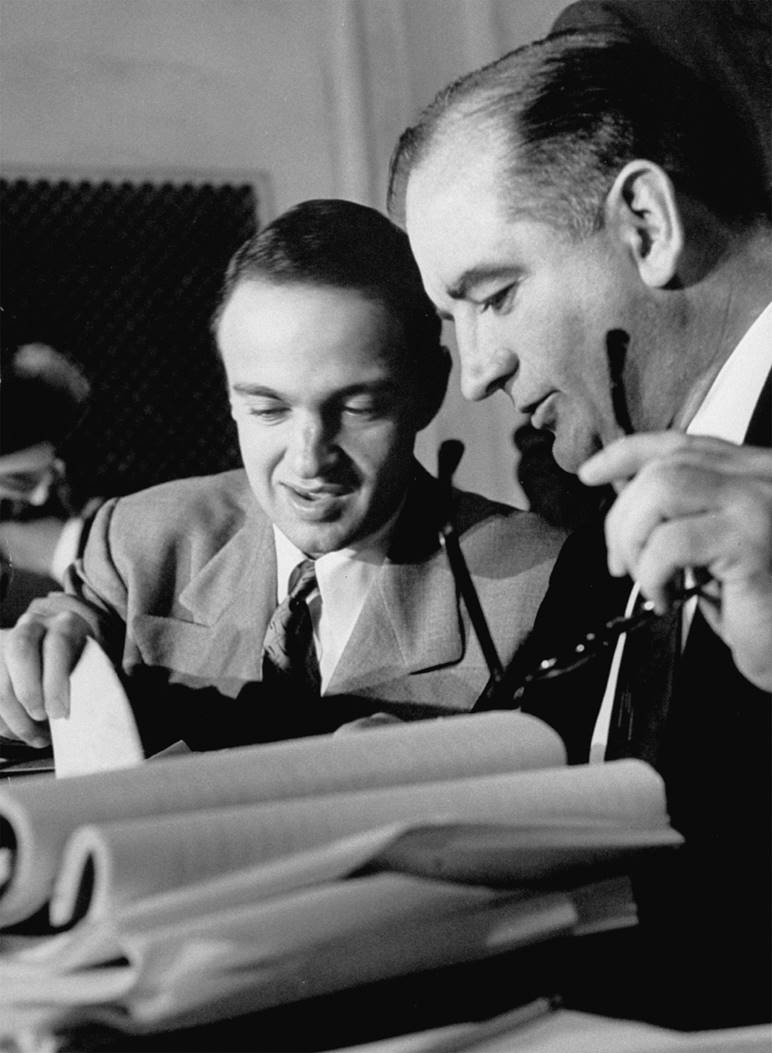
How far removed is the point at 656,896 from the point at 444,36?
0.54m

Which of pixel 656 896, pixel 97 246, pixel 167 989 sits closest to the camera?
pixel 167 989

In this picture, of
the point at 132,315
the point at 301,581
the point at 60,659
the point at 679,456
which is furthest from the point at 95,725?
the point at 679,456

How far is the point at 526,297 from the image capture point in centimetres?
66

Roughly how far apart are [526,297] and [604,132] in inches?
3.8

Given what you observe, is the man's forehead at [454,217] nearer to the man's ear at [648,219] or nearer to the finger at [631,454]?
the man's ear at [648,219]

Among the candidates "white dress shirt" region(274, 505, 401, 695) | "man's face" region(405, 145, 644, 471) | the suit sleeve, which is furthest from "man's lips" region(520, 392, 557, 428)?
the suit sleeve

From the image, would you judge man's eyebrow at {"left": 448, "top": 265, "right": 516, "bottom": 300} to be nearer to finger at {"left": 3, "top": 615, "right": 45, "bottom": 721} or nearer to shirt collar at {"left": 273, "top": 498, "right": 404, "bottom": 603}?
shirt collar at {"left": 273, "top": 498, "right": 404, "bottom": 603}

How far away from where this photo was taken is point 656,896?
1.90 feet

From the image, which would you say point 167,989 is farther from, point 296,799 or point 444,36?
point 444,36

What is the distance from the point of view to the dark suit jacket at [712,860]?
542 millimetres

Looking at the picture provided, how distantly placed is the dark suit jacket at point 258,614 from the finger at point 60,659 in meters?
0.03

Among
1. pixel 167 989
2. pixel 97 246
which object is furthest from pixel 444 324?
pixel 167 989

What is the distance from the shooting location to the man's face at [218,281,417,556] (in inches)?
28.3

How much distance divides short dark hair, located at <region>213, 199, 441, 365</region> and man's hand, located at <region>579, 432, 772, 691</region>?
257mm
